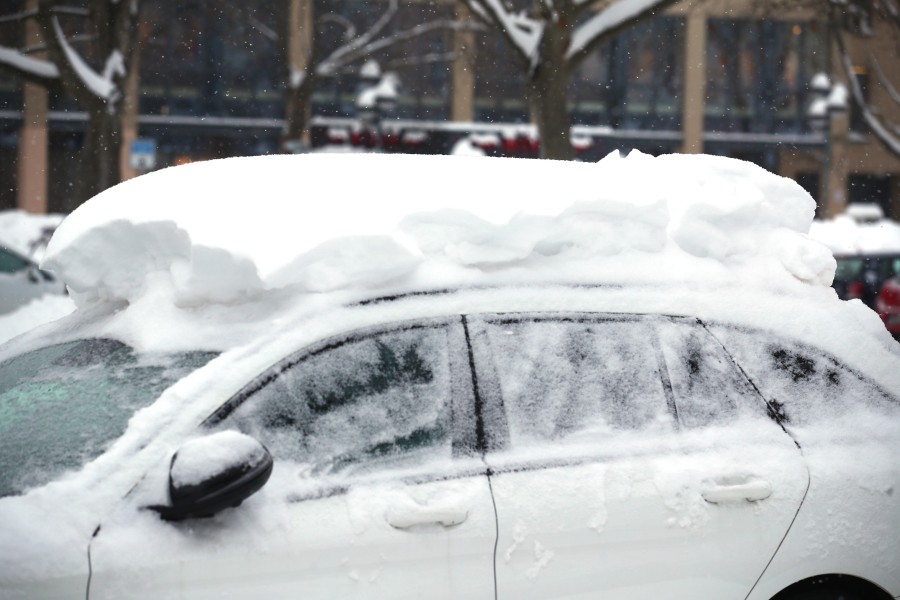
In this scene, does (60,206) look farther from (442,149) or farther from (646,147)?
(646,147)

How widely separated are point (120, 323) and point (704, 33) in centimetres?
3864

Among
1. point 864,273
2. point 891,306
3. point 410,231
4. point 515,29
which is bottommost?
point 891,306

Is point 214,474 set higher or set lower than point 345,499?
higher

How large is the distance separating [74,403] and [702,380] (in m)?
1.77

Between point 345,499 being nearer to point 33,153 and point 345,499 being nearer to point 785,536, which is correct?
point 785,536

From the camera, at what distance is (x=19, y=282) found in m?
13.1

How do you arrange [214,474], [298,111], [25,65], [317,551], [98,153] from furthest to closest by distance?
1. [298,111]
2. [98,153]
3. [25,65]
4. [317,551]
5. [214,474]

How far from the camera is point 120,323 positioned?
307 cm

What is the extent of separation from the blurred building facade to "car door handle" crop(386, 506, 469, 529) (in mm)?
32611

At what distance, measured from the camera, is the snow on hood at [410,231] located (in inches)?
113

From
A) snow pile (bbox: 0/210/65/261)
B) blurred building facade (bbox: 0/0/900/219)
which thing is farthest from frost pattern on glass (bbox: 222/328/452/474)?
blurred building facade (bbox: 0/0/900/219)

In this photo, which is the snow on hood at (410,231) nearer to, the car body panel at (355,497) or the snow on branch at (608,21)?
the car body panel at (355,497)

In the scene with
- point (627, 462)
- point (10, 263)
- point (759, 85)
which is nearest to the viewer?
point (627, 462)

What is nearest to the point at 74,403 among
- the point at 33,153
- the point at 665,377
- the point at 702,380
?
the point at 665,377
